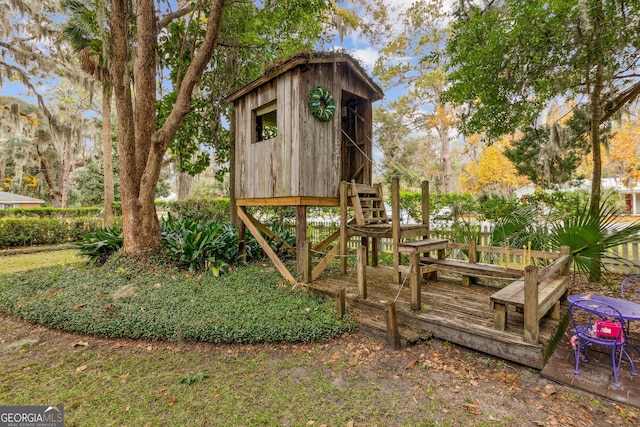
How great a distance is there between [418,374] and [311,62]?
5369 mm

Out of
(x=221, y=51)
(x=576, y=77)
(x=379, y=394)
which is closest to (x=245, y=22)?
(x=221, y=51)

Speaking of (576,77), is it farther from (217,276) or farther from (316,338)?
(217,276)

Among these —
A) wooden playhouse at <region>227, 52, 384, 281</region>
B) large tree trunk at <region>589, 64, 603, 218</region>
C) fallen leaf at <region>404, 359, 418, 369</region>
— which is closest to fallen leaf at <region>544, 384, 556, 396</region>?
fallen leaf at <region>404, 359, 418, 369</region>

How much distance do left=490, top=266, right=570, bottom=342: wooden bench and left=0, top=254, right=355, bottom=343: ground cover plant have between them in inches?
76.3

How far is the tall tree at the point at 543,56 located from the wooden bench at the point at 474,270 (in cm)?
256

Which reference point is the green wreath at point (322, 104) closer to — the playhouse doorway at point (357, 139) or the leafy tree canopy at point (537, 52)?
the playhouse doorway at point (357, 139)

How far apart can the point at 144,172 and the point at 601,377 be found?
839cm

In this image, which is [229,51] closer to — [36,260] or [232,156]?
[232,156]

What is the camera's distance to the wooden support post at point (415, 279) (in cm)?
408

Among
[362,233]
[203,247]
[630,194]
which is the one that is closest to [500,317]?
[362,233]

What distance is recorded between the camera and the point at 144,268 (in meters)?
6.36

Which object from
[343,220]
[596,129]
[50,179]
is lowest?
[343,220]

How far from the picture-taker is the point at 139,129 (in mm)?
6844

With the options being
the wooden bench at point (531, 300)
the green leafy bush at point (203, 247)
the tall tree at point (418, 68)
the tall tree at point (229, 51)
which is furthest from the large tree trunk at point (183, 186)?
the wooden bench at point (531, 300)
